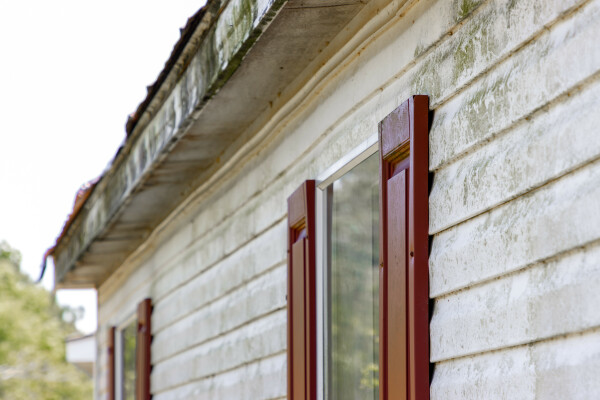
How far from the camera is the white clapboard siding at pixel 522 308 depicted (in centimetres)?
Result: 214

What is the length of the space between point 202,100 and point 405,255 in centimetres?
155

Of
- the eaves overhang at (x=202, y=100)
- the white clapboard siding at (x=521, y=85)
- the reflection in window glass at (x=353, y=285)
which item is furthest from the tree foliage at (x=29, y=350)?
the white clapboard siding at (x=521, y=85)

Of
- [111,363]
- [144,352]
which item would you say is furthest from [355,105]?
[111,363]

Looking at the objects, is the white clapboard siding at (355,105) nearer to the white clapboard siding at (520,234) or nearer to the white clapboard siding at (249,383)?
the white clapboard siding at (520,234)

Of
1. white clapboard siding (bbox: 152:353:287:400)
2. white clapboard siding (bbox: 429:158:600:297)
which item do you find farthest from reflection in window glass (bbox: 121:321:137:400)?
white clapboard siding (bbox: 429:158:600:297)

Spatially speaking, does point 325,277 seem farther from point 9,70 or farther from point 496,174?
point 9,70

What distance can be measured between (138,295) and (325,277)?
4.18 meters

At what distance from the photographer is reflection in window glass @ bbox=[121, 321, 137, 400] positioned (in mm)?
8156

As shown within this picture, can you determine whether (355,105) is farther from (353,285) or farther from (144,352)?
(144,352)

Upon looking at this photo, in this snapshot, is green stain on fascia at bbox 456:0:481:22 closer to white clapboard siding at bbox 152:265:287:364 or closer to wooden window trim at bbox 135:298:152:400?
white clapboard siding at bbox 152:265:287:364

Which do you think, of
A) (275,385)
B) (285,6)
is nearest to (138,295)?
(275,385)

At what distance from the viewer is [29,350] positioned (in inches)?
1286

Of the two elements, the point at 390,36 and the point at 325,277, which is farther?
the point at 325,277

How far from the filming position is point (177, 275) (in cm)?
663
